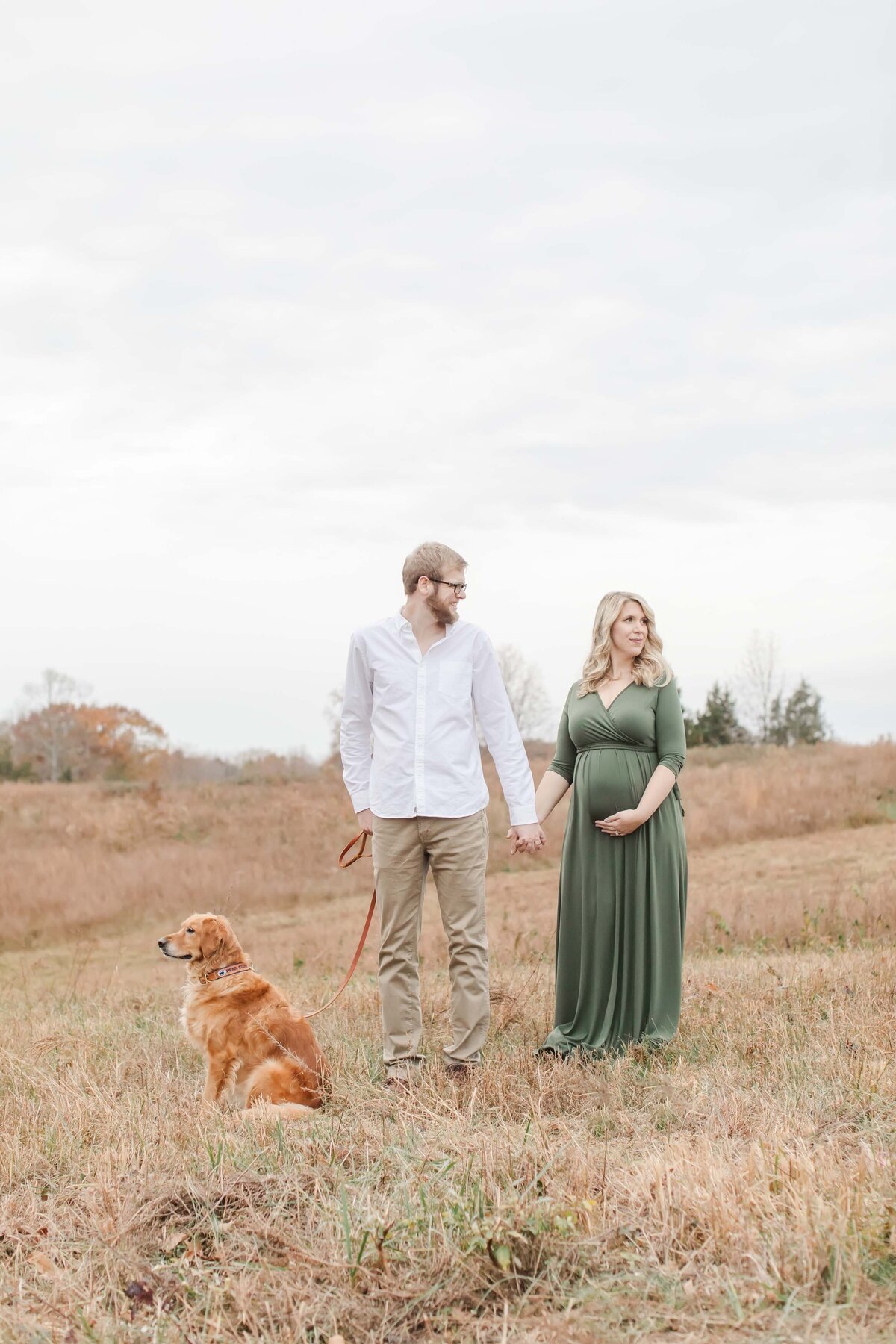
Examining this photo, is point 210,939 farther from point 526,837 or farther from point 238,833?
point 238,833

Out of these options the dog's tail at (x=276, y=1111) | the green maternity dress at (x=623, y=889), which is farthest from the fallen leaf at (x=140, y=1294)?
the green maternity dress at (x=623, y=889)

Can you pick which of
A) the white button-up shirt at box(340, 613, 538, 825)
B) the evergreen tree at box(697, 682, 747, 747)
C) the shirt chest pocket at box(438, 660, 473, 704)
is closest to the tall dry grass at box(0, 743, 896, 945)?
the white button-up shirt at box(340, 613, 538, 825)

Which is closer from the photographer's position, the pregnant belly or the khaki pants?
the khaki pants

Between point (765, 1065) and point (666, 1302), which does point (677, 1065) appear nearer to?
point (765, 1065)

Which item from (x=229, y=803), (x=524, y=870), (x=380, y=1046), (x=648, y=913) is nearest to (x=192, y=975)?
Answer: (x=380, y=1046)

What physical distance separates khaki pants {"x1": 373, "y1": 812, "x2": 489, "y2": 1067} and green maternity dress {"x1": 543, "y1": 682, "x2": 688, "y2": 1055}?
62cm

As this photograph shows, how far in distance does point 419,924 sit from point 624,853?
113 centimetres

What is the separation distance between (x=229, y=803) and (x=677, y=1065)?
22.7 metres

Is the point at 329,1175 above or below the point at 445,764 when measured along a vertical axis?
below

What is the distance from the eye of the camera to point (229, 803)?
26812mm

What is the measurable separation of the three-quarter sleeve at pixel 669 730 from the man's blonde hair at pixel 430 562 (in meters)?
1.28

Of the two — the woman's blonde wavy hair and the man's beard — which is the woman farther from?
the man's beard

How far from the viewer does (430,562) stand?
201 inches

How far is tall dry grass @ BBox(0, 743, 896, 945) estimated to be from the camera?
16781 mm
